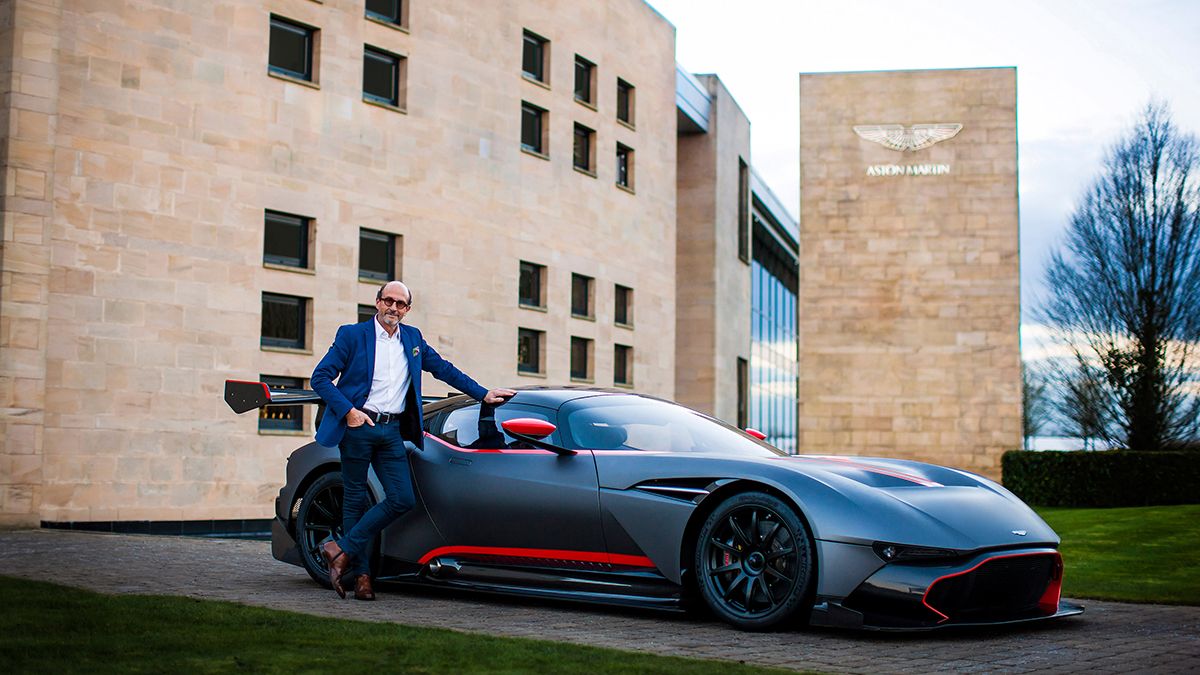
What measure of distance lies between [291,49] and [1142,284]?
2182cm

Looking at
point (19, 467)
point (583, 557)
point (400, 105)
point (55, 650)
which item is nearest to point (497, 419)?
point (583, 557)

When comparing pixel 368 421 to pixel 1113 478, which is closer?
pixel 368 421

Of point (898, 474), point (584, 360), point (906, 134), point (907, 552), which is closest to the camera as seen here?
point (907, 552)

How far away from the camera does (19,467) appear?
61.9 ft

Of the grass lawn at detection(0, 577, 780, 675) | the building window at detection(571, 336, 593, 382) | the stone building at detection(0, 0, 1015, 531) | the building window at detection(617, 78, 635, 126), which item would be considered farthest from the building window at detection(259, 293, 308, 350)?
the grass lawn at detection(0, 577, 780, 675)

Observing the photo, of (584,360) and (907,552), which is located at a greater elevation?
(584,360)

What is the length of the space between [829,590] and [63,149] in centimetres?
1812

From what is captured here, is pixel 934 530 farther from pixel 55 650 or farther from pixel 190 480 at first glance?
pixel 190 480

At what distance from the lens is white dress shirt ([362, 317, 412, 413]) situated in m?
7.89

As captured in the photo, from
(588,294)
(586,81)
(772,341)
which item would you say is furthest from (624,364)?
(772,341)

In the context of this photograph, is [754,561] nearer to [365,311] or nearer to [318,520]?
[318,520]

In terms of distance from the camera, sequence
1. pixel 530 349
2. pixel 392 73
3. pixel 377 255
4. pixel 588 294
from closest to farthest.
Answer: pixel 377 255
pixel 392 73
pixel 530 349
pixel 588 294

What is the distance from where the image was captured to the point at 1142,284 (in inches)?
1325

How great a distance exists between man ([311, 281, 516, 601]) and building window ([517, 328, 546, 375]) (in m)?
23.6
